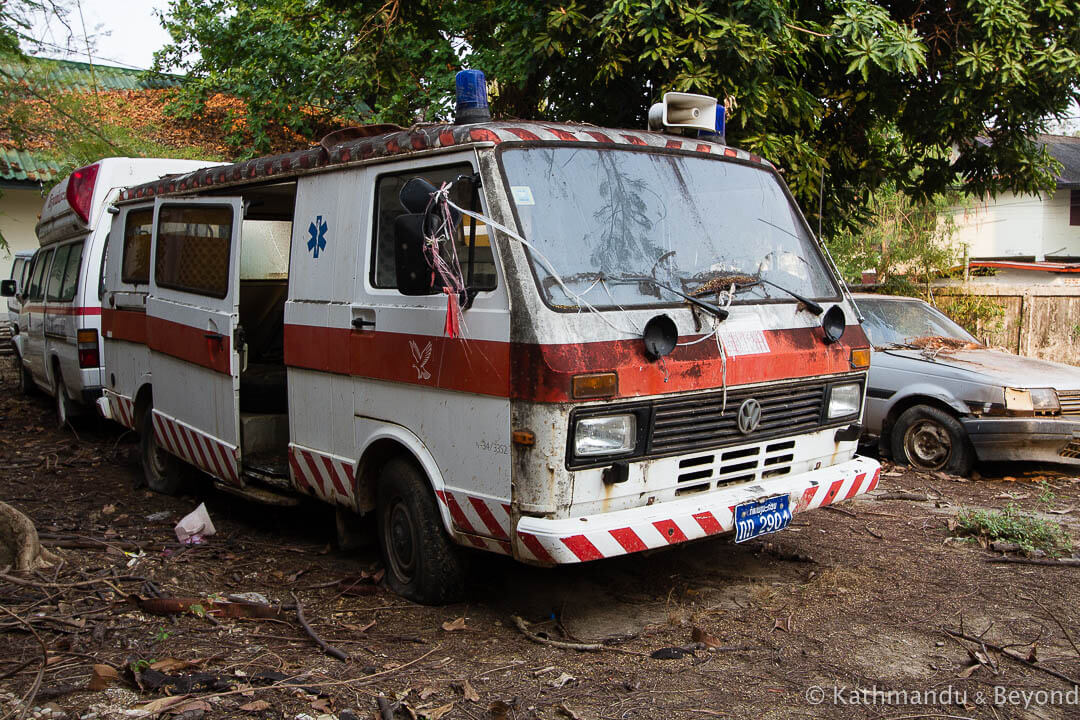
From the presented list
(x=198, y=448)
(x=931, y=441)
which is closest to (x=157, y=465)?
(x=198, y=448)

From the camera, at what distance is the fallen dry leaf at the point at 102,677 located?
3.75 m

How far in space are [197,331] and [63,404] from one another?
197 inches

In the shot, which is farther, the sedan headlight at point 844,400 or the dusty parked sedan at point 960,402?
the dusty parked sedan at point 960,402

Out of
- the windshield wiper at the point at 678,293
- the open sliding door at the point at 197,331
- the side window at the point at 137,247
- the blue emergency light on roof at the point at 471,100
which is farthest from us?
the side window at the point at 137,247

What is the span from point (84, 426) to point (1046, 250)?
24.7 metres

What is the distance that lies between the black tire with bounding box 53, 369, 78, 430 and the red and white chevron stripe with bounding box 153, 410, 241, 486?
3.51 metres

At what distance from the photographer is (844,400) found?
4996mm

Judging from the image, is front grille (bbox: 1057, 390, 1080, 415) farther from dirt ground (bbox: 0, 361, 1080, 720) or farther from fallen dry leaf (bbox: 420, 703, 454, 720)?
fallen dry leaf (bbox: 420, 703, 454, 720)

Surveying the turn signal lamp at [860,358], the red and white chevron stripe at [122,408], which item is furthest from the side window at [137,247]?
the turn signal lamp at [860,358]

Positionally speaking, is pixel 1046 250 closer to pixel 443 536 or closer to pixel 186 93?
pixel 186 93

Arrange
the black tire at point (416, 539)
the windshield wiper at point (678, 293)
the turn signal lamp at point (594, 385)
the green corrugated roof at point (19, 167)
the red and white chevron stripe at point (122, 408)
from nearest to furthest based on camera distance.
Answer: the turn signal lamp at point (594, 385)
the windshield wiper at point (678, 293)
the black tire at point (416, 539)
the red and white chevron stripe at point (122, 408)
the green corrugated roof at point (19, 167)

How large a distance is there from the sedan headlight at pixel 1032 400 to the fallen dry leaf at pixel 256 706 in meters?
6.31

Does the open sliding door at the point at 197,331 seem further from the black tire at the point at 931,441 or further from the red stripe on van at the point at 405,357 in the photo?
the black tire at the point at 931,441

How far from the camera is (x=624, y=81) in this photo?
896cm
